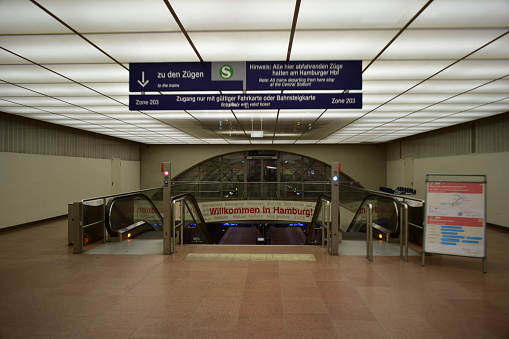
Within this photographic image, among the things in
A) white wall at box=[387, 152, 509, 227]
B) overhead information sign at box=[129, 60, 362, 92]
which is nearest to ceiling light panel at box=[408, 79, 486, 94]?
overhead information sign at box=[129, 60, 362, 92]

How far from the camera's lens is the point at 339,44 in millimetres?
4180

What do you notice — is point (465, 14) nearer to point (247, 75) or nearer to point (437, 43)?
point (437, 43)

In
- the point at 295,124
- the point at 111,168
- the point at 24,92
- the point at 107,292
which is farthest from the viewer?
the point at 111,168

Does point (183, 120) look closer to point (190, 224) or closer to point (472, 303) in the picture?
point (190, 224)

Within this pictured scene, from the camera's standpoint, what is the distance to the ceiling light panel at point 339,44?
3864 mm

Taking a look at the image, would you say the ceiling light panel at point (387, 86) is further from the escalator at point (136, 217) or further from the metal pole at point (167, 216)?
the escalator at point (136, 217)

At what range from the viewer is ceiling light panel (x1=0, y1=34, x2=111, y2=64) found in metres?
3.96

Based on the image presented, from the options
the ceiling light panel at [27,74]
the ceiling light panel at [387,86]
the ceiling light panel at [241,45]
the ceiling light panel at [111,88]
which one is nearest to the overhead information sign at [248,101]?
the ceiling light panel at [241,45]

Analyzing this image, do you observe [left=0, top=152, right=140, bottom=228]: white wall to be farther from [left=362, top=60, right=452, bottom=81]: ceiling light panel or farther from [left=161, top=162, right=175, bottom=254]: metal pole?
[left=362, top=60, right=452, bottom=81]: ceiling light panel

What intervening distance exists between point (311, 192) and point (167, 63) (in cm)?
1012

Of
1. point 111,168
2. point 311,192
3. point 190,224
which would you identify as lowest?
point 190,224

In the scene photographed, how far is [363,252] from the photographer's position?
19.8 ft

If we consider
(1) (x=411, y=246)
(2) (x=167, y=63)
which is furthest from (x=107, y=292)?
(1) (x=411, y=246)

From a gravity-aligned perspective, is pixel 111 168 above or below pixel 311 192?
above
